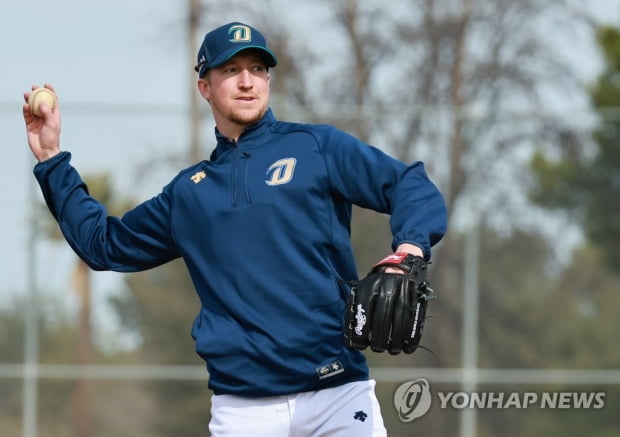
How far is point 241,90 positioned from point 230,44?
16cm

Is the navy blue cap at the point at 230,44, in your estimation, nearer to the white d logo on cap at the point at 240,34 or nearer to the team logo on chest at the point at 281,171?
the white d logo on cap at the point at 240,34

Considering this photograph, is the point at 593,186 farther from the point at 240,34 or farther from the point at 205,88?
the point at 240,34

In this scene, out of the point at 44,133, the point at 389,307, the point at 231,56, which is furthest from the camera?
the point at 44,133

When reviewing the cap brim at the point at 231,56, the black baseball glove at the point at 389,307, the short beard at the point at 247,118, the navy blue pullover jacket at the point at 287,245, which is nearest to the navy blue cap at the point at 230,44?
the cap brim at the point at 231,56

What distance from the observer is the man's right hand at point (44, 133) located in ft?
15.8

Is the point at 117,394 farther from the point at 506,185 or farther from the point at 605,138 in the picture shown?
the point at 605,138

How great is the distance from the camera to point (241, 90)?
14.8 feet

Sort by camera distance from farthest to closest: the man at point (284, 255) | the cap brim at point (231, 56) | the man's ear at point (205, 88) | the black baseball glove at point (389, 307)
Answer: the man's ear at point (205, 88)
the cap brim at point (231, 56)
the man at point (284, 255)
the black baseball glove at point (389, 307)

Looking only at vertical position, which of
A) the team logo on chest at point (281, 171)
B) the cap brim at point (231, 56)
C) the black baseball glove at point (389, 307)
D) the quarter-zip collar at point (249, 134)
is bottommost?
the black baseball glove at point (389, 307)

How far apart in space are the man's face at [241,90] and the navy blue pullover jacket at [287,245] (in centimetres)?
10

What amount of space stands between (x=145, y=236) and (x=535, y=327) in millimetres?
5767

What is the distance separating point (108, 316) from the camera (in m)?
10.0

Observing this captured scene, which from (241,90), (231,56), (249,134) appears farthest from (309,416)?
(231,56)

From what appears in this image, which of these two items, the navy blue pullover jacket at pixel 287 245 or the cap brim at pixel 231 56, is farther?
the cap brim at pixel 231 56
